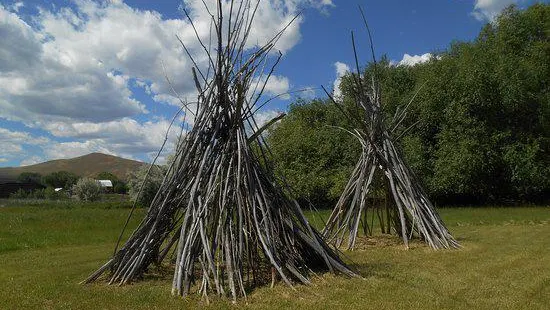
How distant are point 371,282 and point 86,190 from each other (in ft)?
A: 206

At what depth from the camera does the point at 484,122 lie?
27.2 m

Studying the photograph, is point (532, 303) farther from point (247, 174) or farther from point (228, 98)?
point (228, 98)

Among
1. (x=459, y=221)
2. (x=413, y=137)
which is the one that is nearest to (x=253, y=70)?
(x=459, y=221)

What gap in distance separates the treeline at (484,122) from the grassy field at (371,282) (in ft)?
44.6

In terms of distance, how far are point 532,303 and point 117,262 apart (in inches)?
215

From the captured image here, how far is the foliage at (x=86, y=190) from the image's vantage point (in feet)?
210

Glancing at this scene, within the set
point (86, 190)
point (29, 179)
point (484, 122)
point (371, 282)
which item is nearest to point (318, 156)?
point (484, 122)

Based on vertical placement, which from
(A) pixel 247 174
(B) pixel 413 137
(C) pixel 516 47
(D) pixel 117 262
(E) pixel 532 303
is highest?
(C) pixel 516 47

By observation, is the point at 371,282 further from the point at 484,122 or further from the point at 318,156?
the point at 318,156

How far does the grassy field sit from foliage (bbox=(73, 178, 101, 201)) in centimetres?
5409

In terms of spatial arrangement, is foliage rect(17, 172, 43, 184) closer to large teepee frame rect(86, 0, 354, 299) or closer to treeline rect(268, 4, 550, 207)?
treeline rect(268, 4, 550, 207)

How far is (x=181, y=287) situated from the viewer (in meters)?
6.49

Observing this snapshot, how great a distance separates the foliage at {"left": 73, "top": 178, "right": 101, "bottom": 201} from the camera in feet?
210

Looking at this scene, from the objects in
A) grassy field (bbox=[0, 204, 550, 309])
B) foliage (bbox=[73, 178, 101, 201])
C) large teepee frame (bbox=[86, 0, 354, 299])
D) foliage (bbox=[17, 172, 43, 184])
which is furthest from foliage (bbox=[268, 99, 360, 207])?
foliage (bbox=[17, 172, 43, 184])
